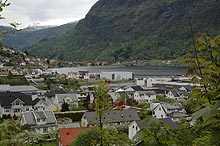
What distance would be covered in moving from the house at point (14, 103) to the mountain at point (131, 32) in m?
Result: 94.3

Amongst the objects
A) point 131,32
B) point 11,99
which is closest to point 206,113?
point 11,99

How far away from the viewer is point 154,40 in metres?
140

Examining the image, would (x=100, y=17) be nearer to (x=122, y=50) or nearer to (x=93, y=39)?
(x=93, y=39)

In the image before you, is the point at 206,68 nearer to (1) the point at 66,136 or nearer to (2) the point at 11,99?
(1) the point at 66,136

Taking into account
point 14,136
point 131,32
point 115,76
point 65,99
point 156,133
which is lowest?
point 65,99

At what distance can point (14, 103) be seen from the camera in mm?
31016

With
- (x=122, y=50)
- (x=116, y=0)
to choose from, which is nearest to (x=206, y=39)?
(x=122, y=50)

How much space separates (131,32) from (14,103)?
135 metres

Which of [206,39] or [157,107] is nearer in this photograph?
[206,39]

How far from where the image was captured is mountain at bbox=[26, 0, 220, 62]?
13125cm

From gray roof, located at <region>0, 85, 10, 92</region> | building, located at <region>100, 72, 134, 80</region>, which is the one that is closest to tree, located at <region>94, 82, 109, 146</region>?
gray roof, located at <region>0, 85, 10, 92</region>

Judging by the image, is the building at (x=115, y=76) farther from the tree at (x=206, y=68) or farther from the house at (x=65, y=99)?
the tree at (x=206, y=68)

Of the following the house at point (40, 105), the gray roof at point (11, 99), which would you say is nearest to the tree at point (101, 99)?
the gray roof at point (11, 99)

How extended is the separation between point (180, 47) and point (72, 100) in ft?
311
